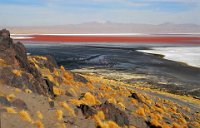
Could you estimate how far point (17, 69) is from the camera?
55.3 feet

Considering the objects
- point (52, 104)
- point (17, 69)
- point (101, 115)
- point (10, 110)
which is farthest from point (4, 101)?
point (101, 115)

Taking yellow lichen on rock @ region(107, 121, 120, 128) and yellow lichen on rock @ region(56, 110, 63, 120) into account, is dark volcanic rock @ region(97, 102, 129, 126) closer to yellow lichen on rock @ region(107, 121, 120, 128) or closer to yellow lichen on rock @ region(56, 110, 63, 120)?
yellow lichen on rock @ region(107, 121, 120, 128)

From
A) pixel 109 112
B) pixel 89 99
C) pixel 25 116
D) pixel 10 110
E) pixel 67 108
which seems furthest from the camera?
pixel 89 99

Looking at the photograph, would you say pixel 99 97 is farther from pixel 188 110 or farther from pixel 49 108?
pixel 188 110

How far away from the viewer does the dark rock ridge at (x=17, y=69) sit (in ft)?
50.4

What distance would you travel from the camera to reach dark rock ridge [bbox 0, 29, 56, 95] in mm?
15347

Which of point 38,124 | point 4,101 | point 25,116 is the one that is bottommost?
point 38,124

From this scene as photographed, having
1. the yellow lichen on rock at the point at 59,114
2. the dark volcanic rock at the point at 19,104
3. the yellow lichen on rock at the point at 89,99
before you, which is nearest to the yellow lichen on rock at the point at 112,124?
the yellow lichen on rock at the point at 59,114

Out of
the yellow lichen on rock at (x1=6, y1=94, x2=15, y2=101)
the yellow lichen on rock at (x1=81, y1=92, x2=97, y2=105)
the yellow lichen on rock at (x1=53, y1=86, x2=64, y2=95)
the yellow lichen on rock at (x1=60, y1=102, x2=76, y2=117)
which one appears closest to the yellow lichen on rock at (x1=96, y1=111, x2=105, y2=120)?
the yellow lichen on rock at (x1=60, y1=102, x2=76, y2=117)

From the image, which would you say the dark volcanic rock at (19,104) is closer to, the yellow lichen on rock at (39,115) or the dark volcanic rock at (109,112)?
the yellow lichen on rock at (39,115)

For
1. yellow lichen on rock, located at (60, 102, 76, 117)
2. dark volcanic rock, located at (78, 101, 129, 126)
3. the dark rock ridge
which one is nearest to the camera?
the dark rock ridge

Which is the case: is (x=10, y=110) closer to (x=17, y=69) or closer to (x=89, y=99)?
(x=17, y=69)

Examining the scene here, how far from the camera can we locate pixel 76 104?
1717 centimetres

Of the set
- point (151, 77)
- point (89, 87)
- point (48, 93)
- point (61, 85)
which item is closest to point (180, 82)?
point (151, 77)
